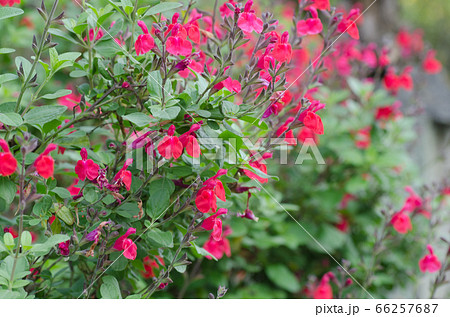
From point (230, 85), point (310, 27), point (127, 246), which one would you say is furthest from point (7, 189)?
point (310, 27)

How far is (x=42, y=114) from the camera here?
136 centimetres

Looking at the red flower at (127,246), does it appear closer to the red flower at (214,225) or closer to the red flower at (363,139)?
the red flower at (214,225)

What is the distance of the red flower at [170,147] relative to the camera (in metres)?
1.28

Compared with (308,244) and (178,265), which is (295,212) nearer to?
(308,244)

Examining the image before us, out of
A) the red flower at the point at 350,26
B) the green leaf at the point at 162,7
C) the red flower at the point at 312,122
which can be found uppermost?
the red flower at the point at 350,26

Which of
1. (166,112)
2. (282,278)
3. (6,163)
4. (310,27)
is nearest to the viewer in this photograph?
(6,163)

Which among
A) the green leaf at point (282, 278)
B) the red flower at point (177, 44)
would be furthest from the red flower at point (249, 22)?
the green leaf at point (282, 278)

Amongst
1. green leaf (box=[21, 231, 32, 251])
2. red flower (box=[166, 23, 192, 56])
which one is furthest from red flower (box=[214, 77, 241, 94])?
green leaf (box=[21, 231, 32, 251])

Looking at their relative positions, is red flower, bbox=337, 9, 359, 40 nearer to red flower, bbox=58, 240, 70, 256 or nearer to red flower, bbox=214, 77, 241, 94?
red flower, bbox=214, 77, 241, 94

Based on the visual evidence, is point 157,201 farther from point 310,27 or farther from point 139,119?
point 310,27

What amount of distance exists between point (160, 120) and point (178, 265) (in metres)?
0.46

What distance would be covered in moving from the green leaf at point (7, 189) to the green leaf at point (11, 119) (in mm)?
180

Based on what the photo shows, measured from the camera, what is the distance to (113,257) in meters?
1.41

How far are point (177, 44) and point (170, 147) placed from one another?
0.30 m
